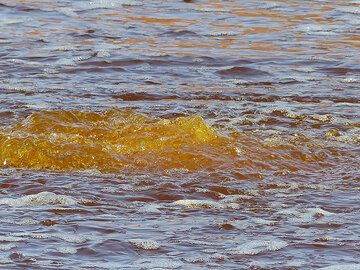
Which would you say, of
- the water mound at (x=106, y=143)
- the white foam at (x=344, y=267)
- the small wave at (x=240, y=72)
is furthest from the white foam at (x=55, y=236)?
the small wave at (x=240, y=72)

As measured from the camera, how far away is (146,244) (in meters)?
4.95

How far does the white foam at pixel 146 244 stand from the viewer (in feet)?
16.1

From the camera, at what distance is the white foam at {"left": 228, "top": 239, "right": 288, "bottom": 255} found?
488cm

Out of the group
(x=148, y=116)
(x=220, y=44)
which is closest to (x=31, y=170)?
(x=148, y=116)

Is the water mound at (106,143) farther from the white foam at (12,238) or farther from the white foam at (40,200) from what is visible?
the white foam at (12,238)

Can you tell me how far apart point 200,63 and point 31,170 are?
12.4ft

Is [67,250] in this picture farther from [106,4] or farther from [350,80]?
[106,4]

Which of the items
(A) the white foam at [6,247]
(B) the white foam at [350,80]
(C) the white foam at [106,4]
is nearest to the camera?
(A) the white foam at [6,247]

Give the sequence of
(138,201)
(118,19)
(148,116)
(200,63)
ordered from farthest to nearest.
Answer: (118,19)
(200,63)
(148,116)
(138,201)

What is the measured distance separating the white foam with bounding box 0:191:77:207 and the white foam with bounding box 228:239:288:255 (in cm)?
112

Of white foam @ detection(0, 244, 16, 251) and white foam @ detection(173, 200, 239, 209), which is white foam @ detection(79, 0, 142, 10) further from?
white foam @ detection(0, 244, 16, 251)

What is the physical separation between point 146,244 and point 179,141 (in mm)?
2011

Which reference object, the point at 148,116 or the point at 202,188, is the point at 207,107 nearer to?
the point at 148,116

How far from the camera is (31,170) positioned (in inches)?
250
